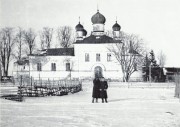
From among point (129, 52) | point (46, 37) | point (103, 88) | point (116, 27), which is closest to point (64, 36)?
point (46, 37)

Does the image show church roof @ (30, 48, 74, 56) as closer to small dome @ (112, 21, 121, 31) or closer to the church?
the church

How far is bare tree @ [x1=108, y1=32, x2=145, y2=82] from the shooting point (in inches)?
2138

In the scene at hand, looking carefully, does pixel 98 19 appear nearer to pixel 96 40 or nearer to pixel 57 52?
pixel 96 40

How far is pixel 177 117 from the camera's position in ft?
43.2

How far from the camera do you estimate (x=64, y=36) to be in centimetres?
7306

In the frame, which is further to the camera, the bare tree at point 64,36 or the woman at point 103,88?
the bare tree at point 64,36

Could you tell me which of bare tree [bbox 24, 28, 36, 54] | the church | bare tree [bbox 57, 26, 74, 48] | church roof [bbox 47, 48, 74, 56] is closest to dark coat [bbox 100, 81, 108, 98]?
bare tree [bbox 24, 28, 36, 54]

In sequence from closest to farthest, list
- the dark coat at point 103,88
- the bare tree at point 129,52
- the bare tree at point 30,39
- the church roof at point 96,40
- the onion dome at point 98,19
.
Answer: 1. the dark coat at point 103,88
2. the bare tree at point 129,52
3. the bare tree at point 30,39
4. the onion dome at point 98,19
5. the church roof at point 96,40

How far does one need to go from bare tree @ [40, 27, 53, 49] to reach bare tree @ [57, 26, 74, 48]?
3000 millimetres

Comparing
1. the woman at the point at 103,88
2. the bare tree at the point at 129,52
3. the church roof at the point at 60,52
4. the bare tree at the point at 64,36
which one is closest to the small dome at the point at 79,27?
the church roof at the point at 60,52

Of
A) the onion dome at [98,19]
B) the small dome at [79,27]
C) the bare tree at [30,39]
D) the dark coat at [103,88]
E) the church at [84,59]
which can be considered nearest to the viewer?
the dark coat at [103,88]

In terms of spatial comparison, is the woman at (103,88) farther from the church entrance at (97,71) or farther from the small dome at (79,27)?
the small dome at (79,27)

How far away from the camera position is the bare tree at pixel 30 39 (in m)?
56.7

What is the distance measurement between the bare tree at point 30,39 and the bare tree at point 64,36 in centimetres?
940
